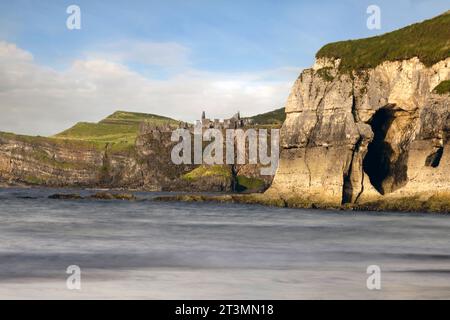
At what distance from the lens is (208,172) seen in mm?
191500

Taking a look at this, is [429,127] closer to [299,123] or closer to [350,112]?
[350,112]

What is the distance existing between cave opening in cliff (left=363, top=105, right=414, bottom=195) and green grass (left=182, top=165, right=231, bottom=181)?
8810 centimetres

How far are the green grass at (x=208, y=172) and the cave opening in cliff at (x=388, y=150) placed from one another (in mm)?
88098

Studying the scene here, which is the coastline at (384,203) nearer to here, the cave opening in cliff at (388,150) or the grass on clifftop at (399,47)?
the cave opening in cliff at (388,150)

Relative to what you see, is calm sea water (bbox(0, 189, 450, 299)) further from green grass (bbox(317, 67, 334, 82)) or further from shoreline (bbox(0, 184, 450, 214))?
green grass (bbox(317, 67, 334, 82))

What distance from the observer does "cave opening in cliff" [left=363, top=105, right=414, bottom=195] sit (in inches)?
3880

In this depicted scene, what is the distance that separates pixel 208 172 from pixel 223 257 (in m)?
151

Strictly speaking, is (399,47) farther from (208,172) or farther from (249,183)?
(208,172)

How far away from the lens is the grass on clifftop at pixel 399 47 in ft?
308

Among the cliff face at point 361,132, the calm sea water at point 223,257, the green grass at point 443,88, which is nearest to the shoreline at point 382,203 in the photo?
the cliff face at point 361,132
